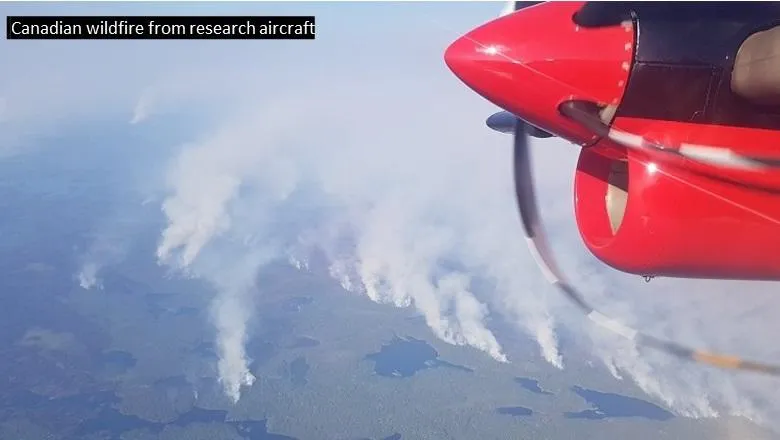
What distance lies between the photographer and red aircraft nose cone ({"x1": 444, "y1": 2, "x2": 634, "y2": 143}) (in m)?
5.79

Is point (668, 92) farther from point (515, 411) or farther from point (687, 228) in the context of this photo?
point (515, 411)

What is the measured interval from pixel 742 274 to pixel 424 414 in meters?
192

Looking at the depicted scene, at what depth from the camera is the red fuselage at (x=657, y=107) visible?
5.68 meters

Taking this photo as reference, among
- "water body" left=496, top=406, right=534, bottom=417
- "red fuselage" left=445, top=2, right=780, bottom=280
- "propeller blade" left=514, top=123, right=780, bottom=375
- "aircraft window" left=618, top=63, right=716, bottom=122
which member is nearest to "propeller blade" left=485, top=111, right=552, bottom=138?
"propeller blade" left=514, top=123, right=780, bottom=375

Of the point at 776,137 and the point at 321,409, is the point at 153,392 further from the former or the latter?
the point at 776,137

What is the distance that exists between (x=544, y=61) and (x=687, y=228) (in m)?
2.20

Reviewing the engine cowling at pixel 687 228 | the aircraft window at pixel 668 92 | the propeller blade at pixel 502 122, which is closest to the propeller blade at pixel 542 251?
the propeller blade at pixel 502 122

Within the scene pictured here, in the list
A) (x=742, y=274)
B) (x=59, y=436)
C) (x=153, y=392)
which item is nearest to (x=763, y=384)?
(x=153, y=392)

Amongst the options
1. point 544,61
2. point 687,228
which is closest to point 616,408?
point 687,228

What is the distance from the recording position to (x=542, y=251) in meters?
7.65

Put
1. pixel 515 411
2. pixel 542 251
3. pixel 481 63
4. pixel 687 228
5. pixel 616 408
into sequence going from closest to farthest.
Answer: pixel 481 63 < pixel 687 228 < pixel 542 251 < pixel 616 408 < pixel 515 411

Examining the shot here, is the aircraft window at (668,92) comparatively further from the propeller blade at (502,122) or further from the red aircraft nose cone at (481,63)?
the propeller blade at (502,122)

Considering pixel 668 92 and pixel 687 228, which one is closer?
pixel 668 92

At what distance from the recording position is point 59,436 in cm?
17150
